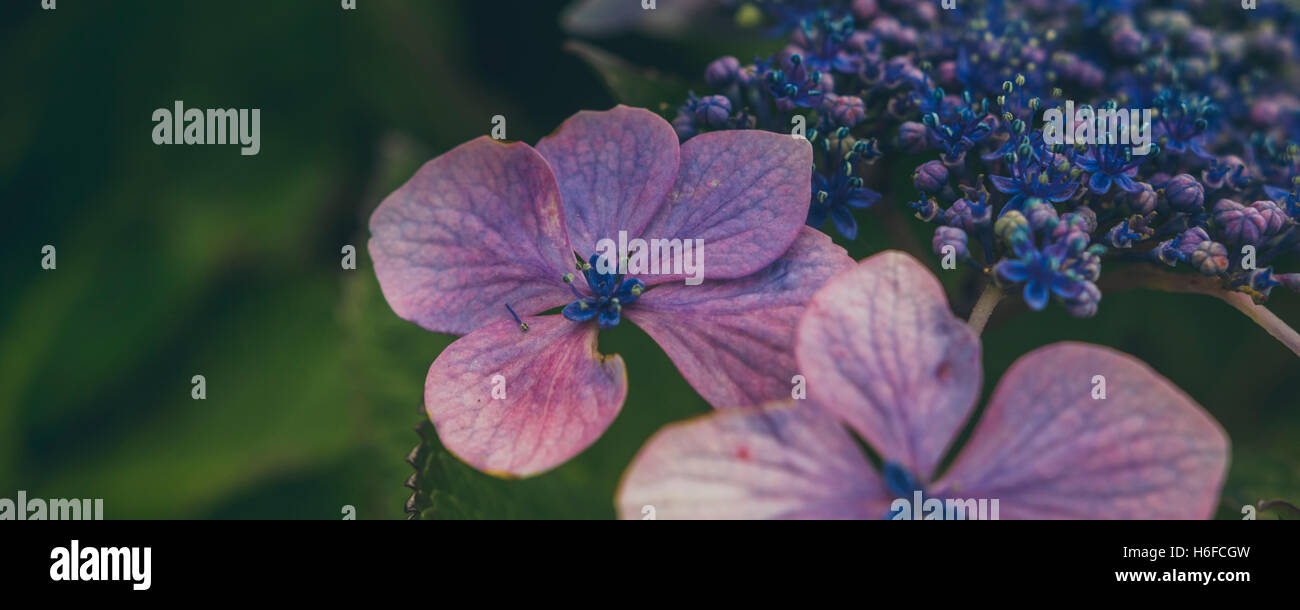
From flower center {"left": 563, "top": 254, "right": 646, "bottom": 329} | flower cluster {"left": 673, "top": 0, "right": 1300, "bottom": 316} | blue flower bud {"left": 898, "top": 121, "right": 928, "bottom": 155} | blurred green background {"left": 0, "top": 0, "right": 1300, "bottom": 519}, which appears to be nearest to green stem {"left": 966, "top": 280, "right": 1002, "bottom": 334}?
flower cluster {"left": 673, "top": 0, "right": 1300, "bottom": 316}

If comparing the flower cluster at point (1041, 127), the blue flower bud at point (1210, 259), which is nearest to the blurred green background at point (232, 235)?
the flower cluster at point (1041, 127)

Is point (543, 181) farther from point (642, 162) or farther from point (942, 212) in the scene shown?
point (942, 212)

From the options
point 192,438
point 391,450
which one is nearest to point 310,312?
point 192,438

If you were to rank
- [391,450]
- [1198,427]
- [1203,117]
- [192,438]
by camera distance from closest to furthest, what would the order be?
[1198,427] < [1203,117] < [391,450] < [192,438]

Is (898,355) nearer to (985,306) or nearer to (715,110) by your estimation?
(985,306)

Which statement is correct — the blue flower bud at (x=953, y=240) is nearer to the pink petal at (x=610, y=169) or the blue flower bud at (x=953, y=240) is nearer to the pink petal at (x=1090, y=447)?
the pink petal at (x=1090, y=447)
